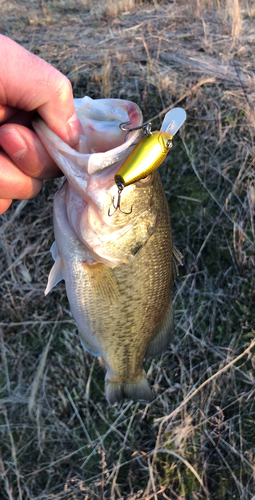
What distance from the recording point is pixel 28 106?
4.65ft

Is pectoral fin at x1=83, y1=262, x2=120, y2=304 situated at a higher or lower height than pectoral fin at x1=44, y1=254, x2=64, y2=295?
lower

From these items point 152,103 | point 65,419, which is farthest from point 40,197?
point 65,419

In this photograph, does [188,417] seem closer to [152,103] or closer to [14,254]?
[14,254]

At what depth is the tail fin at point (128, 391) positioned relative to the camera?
212 cm

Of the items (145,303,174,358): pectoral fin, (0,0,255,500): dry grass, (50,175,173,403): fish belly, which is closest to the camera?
(50,175,173,403): fish belly

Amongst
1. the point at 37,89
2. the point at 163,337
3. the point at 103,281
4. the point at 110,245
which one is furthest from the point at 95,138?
the point at 163,337

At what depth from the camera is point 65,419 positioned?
310 cm

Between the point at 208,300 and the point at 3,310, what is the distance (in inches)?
77.3

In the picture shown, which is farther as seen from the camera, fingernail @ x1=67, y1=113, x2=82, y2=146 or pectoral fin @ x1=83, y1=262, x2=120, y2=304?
pectoral fin @ x1=83, y1=262, x2=120, y2=304

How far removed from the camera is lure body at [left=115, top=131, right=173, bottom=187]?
1.18 meters

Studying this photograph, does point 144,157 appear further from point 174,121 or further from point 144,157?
point 174,121

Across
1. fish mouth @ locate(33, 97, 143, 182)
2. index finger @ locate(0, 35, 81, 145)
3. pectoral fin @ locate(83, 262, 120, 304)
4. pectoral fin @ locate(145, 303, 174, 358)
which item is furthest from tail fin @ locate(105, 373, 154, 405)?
index finger @ locate(0, 35, 81, 145)

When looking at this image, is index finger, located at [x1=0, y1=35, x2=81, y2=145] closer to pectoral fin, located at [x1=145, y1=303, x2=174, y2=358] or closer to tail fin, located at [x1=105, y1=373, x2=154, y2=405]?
pectoral fin, located at [x1=145, y1=303, x2=174, y2=358]

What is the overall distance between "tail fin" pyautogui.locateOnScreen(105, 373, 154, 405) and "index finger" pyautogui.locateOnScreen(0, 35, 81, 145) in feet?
4.90
